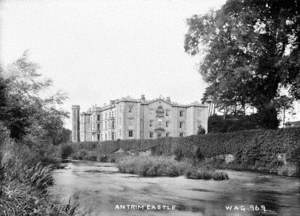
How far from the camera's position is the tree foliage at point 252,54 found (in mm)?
20375

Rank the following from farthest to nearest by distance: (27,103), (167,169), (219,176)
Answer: (167,169), (219,176), (27,103)

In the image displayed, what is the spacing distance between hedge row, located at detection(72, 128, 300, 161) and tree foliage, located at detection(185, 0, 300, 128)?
1463mm

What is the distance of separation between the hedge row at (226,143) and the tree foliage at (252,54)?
146 cm

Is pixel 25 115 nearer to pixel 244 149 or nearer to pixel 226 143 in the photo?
pixel 244 149

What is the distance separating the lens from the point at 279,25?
2078 centimetres

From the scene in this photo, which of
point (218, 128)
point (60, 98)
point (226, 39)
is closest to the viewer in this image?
point (60, 98)

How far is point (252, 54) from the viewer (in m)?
21.8

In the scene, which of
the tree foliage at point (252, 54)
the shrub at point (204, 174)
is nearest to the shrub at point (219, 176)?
the shrub at point (204, 174)

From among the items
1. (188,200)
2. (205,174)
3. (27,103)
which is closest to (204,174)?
(205,174)

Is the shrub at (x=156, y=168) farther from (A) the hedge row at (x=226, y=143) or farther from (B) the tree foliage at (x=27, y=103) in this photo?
(B) the tree foliage at (x=27, y=103)

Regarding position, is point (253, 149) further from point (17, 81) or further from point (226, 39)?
point (17, 81)

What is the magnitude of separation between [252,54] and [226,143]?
9.04 m

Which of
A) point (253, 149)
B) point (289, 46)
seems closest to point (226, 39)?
point (289, 46)

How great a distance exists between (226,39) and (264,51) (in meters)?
2.69
